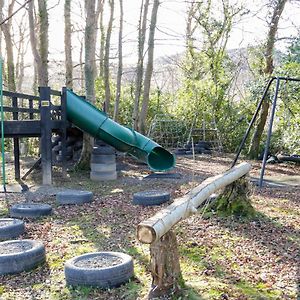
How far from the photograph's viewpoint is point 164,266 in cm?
326

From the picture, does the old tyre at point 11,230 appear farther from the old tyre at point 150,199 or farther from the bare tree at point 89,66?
the bare tree at point 89,66

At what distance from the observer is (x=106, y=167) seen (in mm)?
9852

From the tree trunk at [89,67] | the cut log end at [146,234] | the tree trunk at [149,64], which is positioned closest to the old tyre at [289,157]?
the tree trunk at [149,64]

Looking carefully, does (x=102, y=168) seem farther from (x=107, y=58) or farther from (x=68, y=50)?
(x=107, y=58)

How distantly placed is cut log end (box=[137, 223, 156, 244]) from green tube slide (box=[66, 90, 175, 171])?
712 centimetres

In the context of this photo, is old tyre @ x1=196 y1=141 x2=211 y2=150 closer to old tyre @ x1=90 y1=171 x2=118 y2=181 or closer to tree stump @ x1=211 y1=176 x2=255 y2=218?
old tyre @ x1=90 y1=171 x2=118 y2=181

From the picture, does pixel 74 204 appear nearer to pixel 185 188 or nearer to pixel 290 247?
pixel 185 188

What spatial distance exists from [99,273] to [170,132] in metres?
14.9

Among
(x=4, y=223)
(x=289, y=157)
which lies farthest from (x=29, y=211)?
(x=289, y=157)

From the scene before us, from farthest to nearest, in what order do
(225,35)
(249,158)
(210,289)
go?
1. (225,35)
2. (249,158)
3. (210,289)

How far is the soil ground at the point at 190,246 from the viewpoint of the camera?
11.8ft

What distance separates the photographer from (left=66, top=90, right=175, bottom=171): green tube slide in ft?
32.4

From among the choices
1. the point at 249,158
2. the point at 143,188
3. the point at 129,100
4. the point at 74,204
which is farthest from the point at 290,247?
the point at 129,100

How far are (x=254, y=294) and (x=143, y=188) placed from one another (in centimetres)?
544
